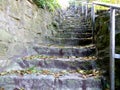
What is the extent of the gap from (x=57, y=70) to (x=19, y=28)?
120cm

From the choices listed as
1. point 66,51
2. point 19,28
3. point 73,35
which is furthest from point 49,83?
point 73,35

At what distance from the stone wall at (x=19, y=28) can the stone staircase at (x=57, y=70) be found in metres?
0.21

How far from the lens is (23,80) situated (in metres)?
3.52

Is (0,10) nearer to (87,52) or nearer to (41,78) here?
(41,78)

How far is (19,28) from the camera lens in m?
4.75

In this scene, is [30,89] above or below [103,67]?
below

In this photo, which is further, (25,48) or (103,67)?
(25,48)

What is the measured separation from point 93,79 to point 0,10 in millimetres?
1932

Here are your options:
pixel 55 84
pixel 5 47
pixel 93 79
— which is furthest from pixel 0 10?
pixel 93 79

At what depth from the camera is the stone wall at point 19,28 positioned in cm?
412

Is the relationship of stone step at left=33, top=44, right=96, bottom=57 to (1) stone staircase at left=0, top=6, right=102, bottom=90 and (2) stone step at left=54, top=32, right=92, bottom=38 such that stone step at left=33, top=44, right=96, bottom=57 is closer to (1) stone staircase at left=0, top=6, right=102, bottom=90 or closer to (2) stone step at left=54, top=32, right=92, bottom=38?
(1) stone staircase at left=0, top=6, right=102, bottom=90

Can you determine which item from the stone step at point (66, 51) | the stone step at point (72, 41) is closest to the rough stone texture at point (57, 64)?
the stone step at point (66, 51)

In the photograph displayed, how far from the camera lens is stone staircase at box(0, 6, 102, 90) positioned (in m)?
3.51

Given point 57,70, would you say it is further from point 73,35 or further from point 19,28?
point 73,35
